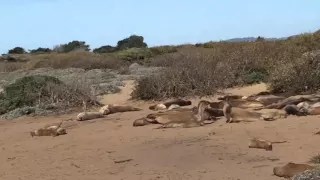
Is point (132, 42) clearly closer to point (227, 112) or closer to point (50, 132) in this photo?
point (50, 132)

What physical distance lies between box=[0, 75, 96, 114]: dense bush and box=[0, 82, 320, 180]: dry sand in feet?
11.7

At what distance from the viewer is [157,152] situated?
7.54 metres

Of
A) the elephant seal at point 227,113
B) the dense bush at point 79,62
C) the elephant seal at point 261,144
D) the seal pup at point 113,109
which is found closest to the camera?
the elephant seal at point 261,144

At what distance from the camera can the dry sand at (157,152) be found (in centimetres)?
652

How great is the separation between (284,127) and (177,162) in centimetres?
256

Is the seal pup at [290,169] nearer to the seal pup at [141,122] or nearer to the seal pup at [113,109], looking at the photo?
the seal pup at [141,122]

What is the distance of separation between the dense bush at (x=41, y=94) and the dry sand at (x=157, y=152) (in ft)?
11.7

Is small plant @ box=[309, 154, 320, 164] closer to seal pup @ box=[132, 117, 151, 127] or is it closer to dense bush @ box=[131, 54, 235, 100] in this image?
seal pup @ box=[132, 117, 151, 127]

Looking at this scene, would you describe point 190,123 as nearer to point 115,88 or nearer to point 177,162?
point 177,162

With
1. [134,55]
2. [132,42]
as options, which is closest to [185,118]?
[134,55]

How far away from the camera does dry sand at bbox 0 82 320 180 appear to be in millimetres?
6520

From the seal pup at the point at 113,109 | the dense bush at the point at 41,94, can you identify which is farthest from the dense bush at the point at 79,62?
the seal pup at the point at 113,109

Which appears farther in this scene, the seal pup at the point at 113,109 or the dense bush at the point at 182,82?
the dense bush at the point at 182,82

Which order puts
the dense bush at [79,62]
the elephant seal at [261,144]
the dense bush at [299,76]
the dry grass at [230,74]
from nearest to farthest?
the elephant seal at [261,144], the dense bush at [299,76], the dry grass at [230,74], the dense bush at [79,62]
